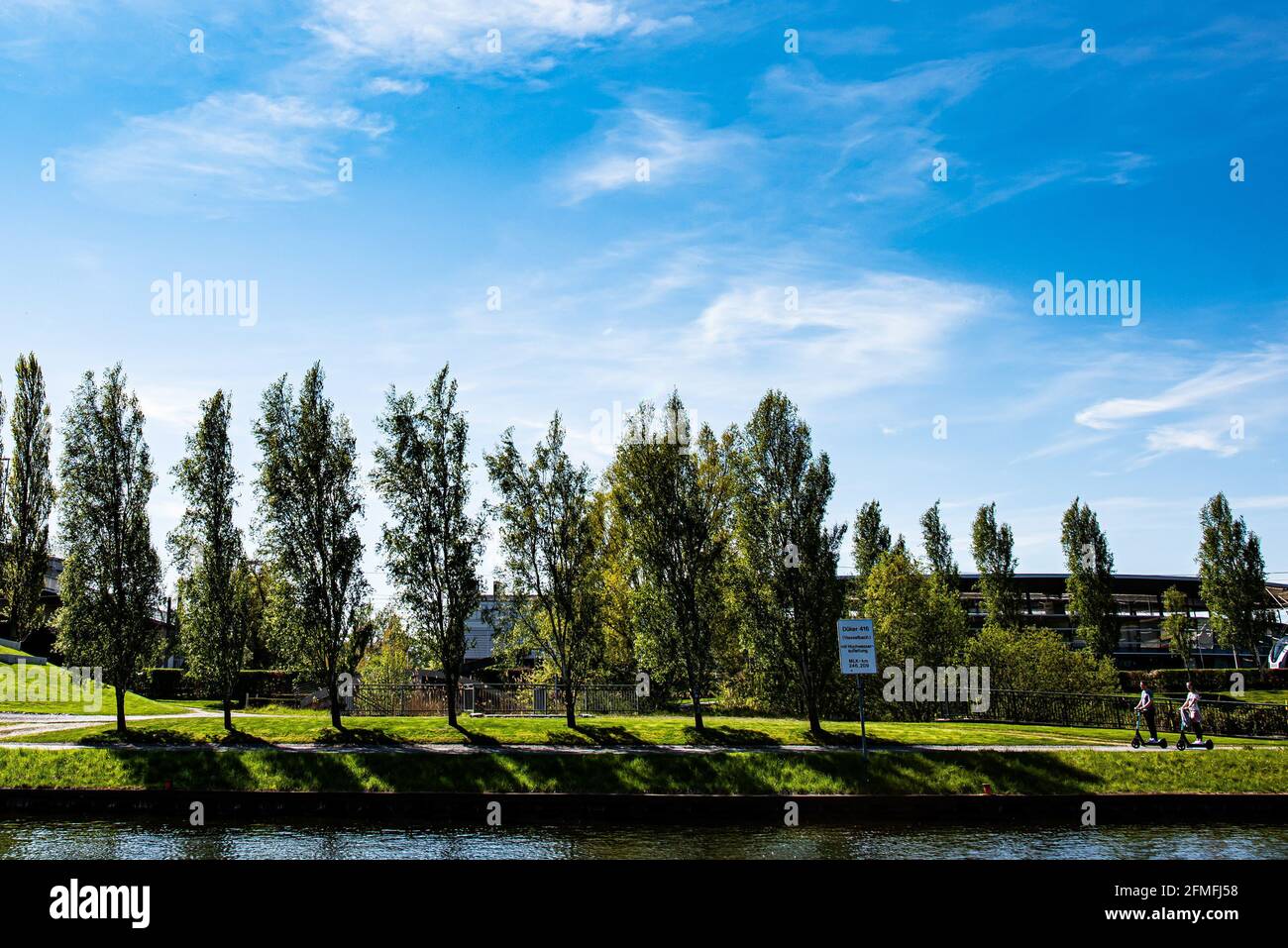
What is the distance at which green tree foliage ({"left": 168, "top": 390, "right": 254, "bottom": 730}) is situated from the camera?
40875 mm

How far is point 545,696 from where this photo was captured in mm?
44281

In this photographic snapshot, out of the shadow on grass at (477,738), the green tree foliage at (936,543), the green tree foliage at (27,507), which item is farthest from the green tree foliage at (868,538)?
the green tree foliage at (27,507)

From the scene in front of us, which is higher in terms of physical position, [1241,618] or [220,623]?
[220,623]

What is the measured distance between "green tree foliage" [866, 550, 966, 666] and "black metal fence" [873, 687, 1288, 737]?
3.94 metres

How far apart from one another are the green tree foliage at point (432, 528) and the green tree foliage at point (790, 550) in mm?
12274

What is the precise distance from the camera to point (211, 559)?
4112cm

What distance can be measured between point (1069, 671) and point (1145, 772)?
2128cm

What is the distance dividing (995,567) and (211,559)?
253 ft

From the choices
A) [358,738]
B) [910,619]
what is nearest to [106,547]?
[358,738]

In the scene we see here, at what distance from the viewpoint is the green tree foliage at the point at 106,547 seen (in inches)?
1545

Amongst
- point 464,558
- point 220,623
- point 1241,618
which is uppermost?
point 464,558
